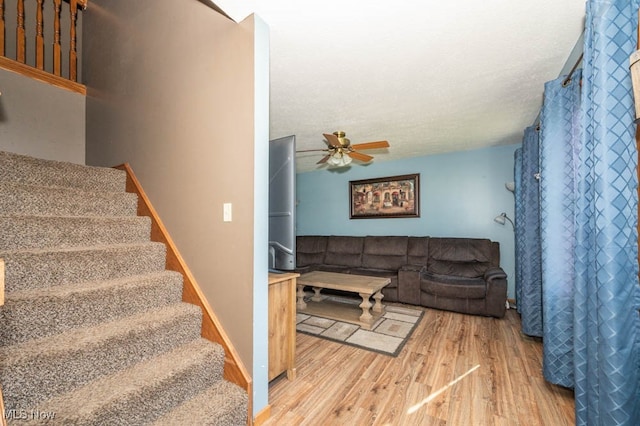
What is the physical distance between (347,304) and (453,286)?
1.37m

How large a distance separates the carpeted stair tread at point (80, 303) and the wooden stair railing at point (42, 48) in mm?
2330

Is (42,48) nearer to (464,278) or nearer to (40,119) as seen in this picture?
(40,119)

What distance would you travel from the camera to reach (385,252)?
14.9ft

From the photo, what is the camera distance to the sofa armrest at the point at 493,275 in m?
3.22

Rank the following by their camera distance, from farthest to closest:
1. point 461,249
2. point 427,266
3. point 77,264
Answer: point 427,266
point 461,249
point 77,264

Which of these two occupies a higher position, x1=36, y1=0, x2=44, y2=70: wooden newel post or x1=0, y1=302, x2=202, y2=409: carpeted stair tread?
x1=36, y1=0, x2=44, y2=70: wooden newel post

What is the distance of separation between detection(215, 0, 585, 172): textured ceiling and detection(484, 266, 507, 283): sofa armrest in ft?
5.66

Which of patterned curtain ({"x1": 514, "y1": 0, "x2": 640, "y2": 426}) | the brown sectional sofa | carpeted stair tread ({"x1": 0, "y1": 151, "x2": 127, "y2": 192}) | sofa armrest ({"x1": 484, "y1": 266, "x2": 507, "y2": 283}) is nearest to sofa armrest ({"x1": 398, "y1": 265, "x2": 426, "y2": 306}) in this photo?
the brown sectional sofa

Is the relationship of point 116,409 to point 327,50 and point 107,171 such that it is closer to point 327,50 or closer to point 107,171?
point 107,171

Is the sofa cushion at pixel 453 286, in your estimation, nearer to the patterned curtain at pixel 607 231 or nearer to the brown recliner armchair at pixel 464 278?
the brown recliner armchair at pixel 464 278

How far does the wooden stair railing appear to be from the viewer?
2.41 metres

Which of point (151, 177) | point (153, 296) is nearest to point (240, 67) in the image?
Answer: point (151, 177)

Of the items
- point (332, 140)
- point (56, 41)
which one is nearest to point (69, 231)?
point (332, 140)

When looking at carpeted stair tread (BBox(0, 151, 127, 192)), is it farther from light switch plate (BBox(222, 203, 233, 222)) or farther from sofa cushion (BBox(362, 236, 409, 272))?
sofa cushion (BBox(362, 236, 409, 272))
